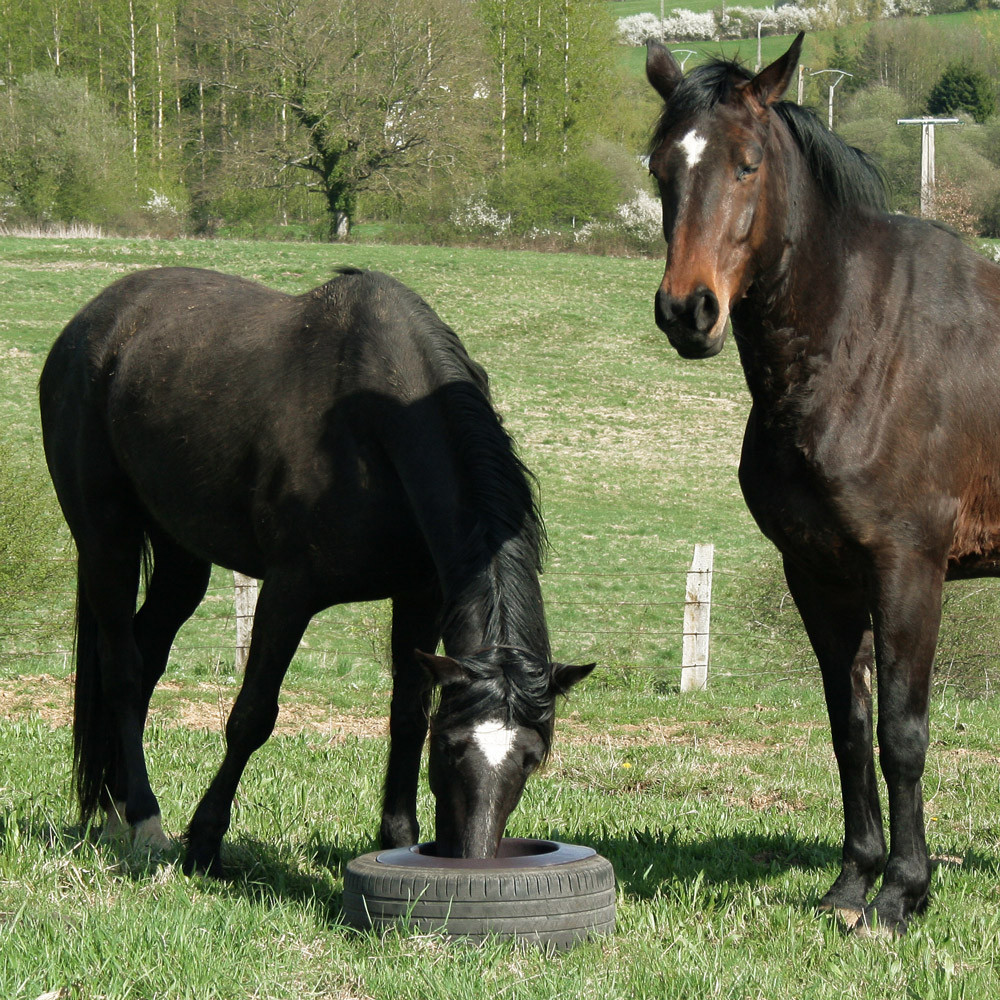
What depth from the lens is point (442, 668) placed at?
3.59 m

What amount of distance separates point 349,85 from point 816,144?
47990mm

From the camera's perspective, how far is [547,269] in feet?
137

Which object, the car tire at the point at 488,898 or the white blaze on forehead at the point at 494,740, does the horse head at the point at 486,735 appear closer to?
the white blaze on forehead at the point at 494,740

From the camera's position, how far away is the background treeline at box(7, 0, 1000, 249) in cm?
4653

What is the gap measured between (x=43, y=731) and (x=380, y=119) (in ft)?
150

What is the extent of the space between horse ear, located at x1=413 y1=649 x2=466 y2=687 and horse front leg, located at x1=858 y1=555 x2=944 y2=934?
140 centimetres

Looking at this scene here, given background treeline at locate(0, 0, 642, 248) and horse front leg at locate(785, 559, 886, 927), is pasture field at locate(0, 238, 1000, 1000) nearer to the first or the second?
horse front leg at locate(785, 559, 886, 927)

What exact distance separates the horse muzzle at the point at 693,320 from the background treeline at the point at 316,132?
40836 millimetres

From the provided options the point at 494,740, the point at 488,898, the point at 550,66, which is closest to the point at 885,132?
the point at 550,66

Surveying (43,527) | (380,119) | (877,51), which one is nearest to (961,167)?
(380,119)

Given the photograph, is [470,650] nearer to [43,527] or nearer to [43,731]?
[43,731]

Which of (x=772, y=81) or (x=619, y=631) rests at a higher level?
(x=772, y=81)

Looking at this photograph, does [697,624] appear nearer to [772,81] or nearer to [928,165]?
[772,81]

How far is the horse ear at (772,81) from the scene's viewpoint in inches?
145
